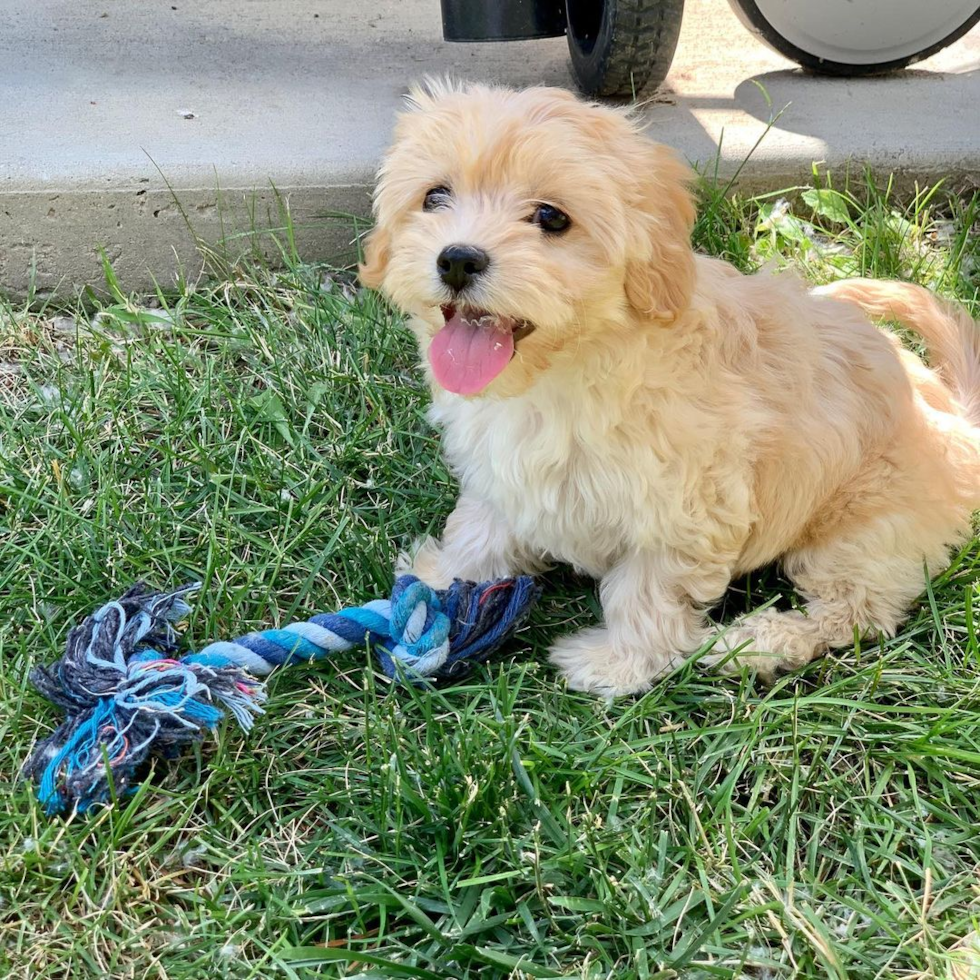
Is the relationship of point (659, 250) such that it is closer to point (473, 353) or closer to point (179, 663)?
point (473, 353)

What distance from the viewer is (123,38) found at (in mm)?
4395

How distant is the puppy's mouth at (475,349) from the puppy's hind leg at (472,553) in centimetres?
66

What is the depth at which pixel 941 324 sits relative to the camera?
9.27 ft

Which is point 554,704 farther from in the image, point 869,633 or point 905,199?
point 905,199

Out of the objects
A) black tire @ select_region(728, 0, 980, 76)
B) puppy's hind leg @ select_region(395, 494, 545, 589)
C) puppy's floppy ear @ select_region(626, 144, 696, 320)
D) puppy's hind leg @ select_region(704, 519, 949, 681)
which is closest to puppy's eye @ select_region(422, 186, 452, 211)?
puppy's floppy ear @ select_region(626, 144, 696, 320)

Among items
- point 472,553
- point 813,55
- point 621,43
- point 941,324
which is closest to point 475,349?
point 472,553

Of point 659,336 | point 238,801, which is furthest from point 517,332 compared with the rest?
point 238,801

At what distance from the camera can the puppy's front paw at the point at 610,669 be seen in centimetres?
251

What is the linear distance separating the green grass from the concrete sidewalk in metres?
0.70

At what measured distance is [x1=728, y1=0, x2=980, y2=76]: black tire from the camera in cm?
407

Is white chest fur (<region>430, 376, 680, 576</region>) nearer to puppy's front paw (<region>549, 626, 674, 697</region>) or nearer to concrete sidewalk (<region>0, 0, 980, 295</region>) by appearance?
puppy's front paw (<region>549, 626, 674, 697</region>)

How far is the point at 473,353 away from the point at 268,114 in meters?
2.33

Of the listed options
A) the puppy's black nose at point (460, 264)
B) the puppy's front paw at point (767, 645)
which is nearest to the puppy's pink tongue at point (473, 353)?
the puppy's black nose at point (460, 264)

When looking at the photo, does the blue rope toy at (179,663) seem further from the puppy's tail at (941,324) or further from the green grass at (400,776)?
the puppy's tail at (941,324)
